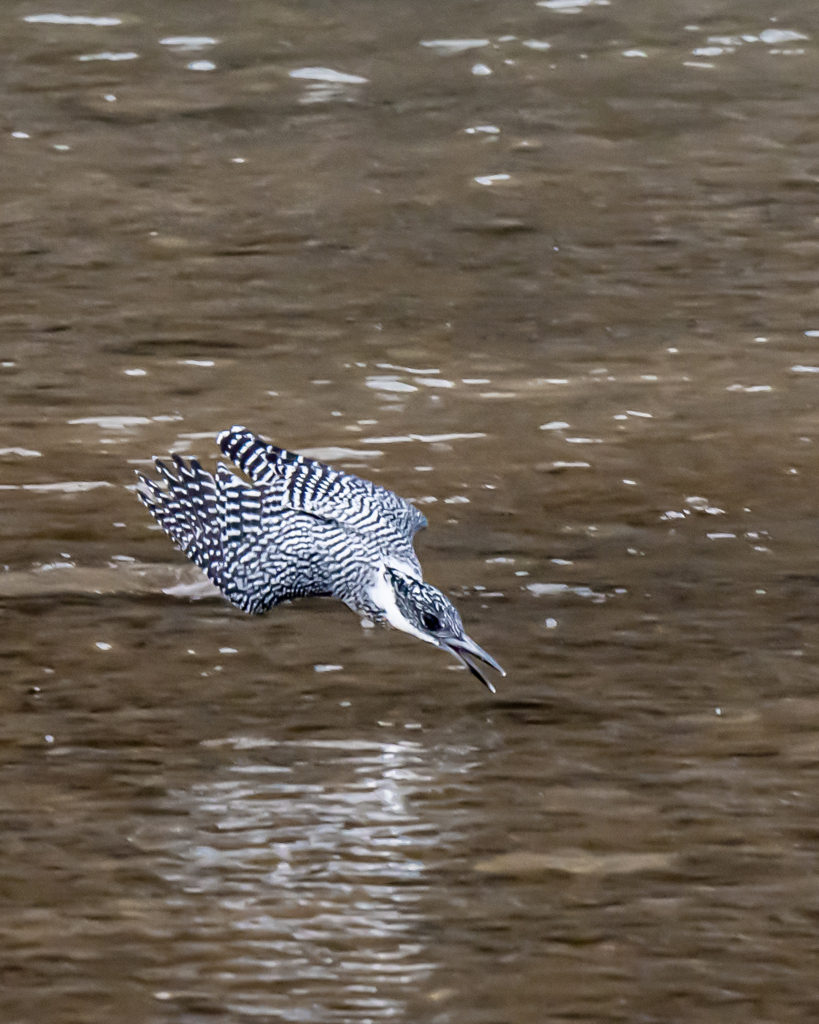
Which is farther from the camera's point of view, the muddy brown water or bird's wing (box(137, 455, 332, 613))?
bird's wing (box(137, 455, 332, 613))

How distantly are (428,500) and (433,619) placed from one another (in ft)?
0.91

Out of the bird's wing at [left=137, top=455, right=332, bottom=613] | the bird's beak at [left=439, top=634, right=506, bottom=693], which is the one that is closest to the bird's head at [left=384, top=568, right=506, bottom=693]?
the bird's beak at [left=439, top=634, right=506, bottom=693]

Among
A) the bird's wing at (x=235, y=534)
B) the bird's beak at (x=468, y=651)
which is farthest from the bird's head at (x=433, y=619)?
the bird's wing at (x=235, y=534)

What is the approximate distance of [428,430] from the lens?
6.17 feet

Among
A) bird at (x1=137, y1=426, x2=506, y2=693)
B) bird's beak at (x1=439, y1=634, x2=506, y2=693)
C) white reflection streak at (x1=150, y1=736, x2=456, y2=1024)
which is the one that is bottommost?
white reflection streak at (x1=150, y1=736, x2=456, y2=1024)

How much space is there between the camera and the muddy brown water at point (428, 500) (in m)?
1.36

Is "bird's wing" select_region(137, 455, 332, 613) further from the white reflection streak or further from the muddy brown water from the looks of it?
the white reflection streak

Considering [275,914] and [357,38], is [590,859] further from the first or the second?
[357,38]

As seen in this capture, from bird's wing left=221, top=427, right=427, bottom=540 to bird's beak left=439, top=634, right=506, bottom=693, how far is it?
0.52 feet

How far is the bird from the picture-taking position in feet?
5.26

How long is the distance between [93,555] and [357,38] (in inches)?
42.4

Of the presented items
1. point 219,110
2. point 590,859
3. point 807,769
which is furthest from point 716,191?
point 590,859

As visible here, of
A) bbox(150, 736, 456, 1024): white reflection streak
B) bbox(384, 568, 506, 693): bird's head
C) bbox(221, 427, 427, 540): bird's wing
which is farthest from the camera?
bbox(221, 427, 427, 540): bird's wing

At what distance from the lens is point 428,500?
5.86ft
